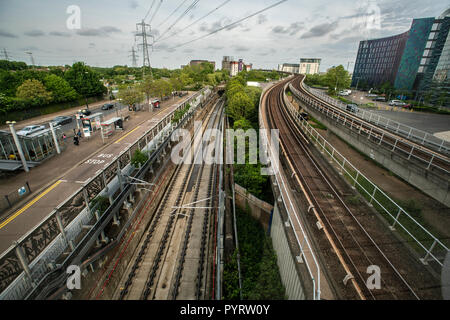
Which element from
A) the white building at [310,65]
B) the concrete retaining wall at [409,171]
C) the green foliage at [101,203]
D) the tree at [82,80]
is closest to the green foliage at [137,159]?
the green foliage at [101,203]

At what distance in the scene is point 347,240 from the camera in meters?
8.61

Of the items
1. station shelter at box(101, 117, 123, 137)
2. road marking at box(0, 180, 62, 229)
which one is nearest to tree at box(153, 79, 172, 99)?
station shelter at box(101, 117, 123, 137)

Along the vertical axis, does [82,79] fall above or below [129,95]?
above

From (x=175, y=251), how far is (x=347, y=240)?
30.7 ft

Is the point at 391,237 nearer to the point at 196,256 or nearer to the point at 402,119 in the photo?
the point at 196,256

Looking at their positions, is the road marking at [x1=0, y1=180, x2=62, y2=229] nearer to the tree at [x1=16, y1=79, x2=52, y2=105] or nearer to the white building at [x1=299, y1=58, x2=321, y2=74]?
the tree at [x1=16, y1=79, x2=52, y2=105]

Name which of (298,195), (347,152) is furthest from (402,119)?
(298,195)

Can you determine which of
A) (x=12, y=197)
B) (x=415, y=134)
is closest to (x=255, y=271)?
(x=12, y=197)

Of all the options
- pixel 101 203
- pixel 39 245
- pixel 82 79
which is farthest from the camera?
pixel 82 79

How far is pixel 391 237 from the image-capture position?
877cm

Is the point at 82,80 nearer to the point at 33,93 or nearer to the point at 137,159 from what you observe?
the point at 33,93

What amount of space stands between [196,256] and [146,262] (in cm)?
285
